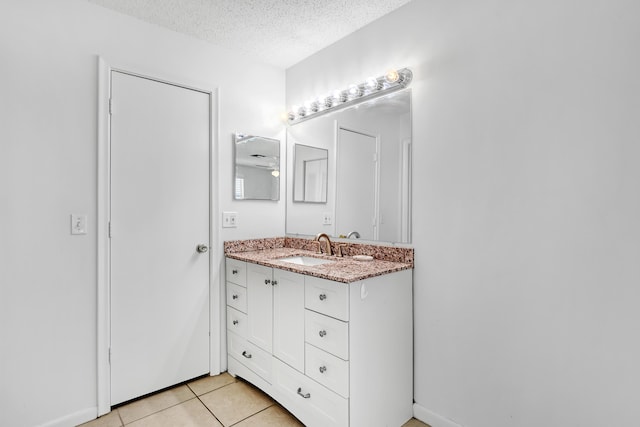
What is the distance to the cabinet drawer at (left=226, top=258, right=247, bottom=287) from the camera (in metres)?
2.20

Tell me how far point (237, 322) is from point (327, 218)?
97 centimetres

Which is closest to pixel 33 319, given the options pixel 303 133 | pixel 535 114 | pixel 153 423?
pixel 153 423

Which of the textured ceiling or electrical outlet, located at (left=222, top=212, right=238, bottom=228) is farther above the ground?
the textured ceiling

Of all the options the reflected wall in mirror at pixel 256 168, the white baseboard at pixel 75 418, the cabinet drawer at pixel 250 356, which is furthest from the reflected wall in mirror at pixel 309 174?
the white baseboard at pixel 75 418

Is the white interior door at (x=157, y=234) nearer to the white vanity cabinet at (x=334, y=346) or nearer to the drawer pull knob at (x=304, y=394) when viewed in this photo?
the white vanity cabinet at (x=334, y=346)

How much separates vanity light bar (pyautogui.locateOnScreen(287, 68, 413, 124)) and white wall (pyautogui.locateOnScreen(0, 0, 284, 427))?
44.5 inches

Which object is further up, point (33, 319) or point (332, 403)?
point (33, 319)

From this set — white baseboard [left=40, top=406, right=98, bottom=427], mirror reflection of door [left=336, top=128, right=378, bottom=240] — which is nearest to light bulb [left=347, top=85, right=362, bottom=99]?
mirror reflection of door [left=336, top=128, right=378, bottom=240]

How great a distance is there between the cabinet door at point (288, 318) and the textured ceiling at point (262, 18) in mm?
1561

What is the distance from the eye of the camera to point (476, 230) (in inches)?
63.6

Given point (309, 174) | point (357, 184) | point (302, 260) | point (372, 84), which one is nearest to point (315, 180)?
point (309, 174)

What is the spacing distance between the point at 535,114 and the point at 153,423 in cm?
248

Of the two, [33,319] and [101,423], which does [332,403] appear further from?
[33,319]

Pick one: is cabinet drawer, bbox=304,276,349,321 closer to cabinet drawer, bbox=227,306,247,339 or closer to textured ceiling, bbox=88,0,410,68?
cabinet drawer, bbox=227,306,247,339
